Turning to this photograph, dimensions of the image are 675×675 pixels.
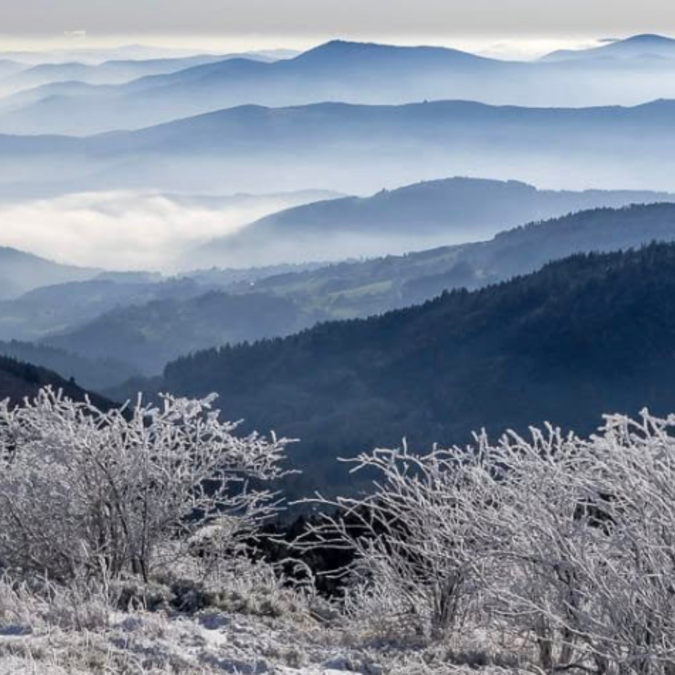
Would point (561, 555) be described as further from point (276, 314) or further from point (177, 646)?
point (276, 314)

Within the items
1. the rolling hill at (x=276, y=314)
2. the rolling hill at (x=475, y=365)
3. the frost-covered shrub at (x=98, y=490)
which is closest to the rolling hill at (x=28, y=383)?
the rolling hill at (x=475, y=365)

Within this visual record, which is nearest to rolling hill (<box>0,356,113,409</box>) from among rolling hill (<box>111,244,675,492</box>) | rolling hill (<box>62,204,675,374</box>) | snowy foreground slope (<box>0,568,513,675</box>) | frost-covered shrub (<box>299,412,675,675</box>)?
rolling hill (<box>111,244,675,492</box>)

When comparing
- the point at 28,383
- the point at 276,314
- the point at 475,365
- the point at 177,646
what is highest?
the point at 177,646

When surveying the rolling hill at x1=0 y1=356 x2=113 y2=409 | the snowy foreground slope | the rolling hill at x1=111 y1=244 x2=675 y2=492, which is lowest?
the rolling hill at x1=111 y1=244 x2=675 y2=492

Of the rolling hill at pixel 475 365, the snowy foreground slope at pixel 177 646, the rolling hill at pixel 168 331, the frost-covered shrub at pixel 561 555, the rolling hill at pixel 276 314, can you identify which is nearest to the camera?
the frost-covered shrub at pixel 561 555

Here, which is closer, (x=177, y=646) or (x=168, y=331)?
(x=177, y=646)

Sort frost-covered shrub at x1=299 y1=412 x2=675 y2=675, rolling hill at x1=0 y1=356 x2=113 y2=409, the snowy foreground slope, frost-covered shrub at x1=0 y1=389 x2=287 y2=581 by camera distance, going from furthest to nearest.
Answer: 1. rolling hill at x1=0 y1=356 x2=113 y2=409
2. frost-covered shrub at x1=0 y1=389 x2=287 y2=581
3. the snowy foreground slope
4. frost-covered shrub at x1=299 y1=412 x2=675 y2=675

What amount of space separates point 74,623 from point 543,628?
2.84 metres

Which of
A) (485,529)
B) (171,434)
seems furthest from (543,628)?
(171,434)

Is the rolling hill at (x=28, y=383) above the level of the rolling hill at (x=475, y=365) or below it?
above

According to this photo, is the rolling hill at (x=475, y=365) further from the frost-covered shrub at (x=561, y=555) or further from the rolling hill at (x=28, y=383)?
the frost-covered shrub at (x=561, y=555)

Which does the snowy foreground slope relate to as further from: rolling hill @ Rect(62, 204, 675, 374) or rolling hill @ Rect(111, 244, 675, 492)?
rolling hill @ Rect(62, 204, 675, 374)

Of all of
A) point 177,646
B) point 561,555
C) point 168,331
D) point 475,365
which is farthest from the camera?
point 168,331

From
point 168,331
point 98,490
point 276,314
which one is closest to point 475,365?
point 276,314
